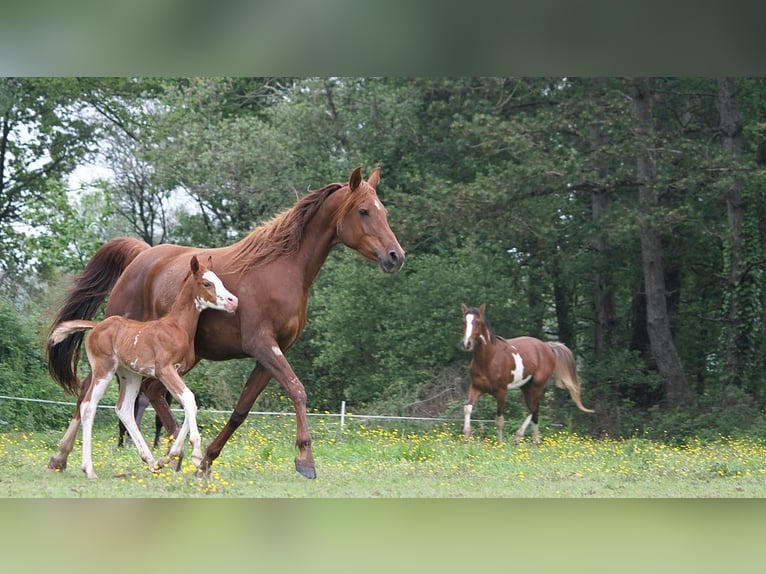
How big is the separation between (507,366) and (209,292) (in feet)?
26.9

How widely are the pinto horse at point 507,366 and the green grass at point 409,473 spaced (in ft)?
4.61

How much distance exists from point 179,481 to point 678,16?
4.87m

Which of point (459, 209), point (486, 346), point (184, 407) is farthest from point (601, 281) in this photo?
point (184, 407)

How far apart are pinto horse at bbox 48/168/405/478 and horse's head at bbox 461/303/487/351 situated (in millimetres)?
6680

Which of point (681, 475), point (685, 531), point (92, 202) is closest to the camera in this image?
point (685, 531)

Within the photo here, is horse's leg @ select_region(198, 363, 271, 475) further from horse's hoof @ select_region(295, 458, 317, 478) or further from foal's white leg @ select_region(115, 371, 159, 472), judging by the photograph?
horse's hoof @ select_region(295, 458, 317, 478)

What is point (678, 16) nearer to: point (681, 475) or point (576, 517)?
point (576, 517)

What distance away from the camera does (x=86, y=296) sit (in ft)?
31.6

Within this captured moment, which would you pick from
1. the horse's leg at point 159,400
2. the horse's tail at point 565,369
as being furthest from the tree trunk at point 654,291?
the horse's leg at point 159,400

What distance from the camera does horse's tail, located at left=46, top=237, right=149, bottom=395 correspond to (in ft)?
30.5

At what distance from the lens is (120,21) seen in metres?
3.83

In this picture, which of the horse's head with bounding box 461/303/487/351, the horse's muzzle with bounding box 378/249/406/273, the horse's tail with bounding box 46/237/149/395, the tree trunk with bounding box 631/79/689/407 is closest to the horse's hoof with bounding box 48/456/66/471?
the horse's tail with bounding box 46/237/149/395

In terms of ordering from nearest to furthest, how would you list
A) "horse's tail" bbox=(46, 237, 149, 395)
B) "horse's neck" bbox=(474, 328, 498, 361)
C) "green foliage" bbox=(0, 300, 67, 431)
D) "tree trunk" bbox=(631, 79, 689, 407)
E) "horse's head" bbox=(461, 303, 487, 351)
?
"horse's tail" bbox=(46, 237, 149, 395) < "horse's head" bbox=(461, 303, 487, 351) < "horse's neck" bbox=(474, 328, 498, 361) < "green foliage" bbox=(0, 300, 67, 431) < "tree trunk" bbox=(631, 79, 689, 407)

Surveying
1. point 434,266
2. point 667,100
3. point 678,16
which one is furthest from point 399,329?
point 678,16
